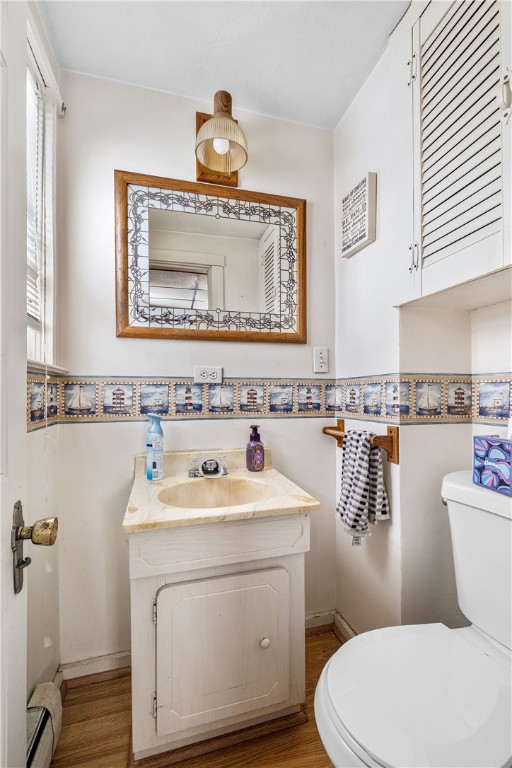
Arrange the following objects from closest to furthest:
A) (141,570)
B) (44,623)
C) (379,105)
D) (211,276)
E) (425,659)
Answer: (425,659) → (141,570) → (44,623) → (379,105) → (211,276)

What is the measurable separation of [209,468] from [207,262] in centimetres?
88

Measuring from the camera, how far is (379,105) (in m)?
1.39

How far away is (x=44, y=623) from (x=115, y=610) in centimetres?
29

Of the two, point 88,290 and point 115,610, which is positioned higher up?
point 88,290

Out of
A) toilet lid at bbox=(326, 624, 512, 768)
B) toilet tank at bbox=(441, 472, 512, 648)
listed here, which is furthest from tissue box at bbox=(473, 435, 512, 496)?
toilet lid at bbox=(326, 624, 512, 768)

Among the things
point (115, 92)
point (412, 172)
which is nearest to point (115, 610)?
point (412, 172)

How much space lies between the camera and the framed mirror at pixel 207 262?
1.45m

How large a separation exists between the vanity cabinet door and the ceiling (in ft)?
6.07

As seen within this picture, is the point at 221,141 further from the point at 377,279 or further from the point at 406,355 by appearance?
the point at 406,355

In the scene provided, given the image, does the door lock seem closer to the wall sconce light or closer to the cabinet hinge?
the wall sconce light

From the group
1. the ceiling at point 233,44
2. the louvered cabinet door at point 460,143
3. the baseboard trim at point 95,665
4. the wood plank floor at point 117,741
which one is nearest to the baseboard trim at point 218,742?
the wood plank floor at point 117,741

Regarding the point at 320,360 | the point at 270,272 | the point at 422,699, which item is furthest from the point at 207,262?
the point at 422,699

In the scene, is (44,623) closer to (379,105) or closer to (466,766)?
(466,766)

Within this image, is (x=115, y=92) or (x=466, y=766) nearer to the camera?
(x=466, y=766)
